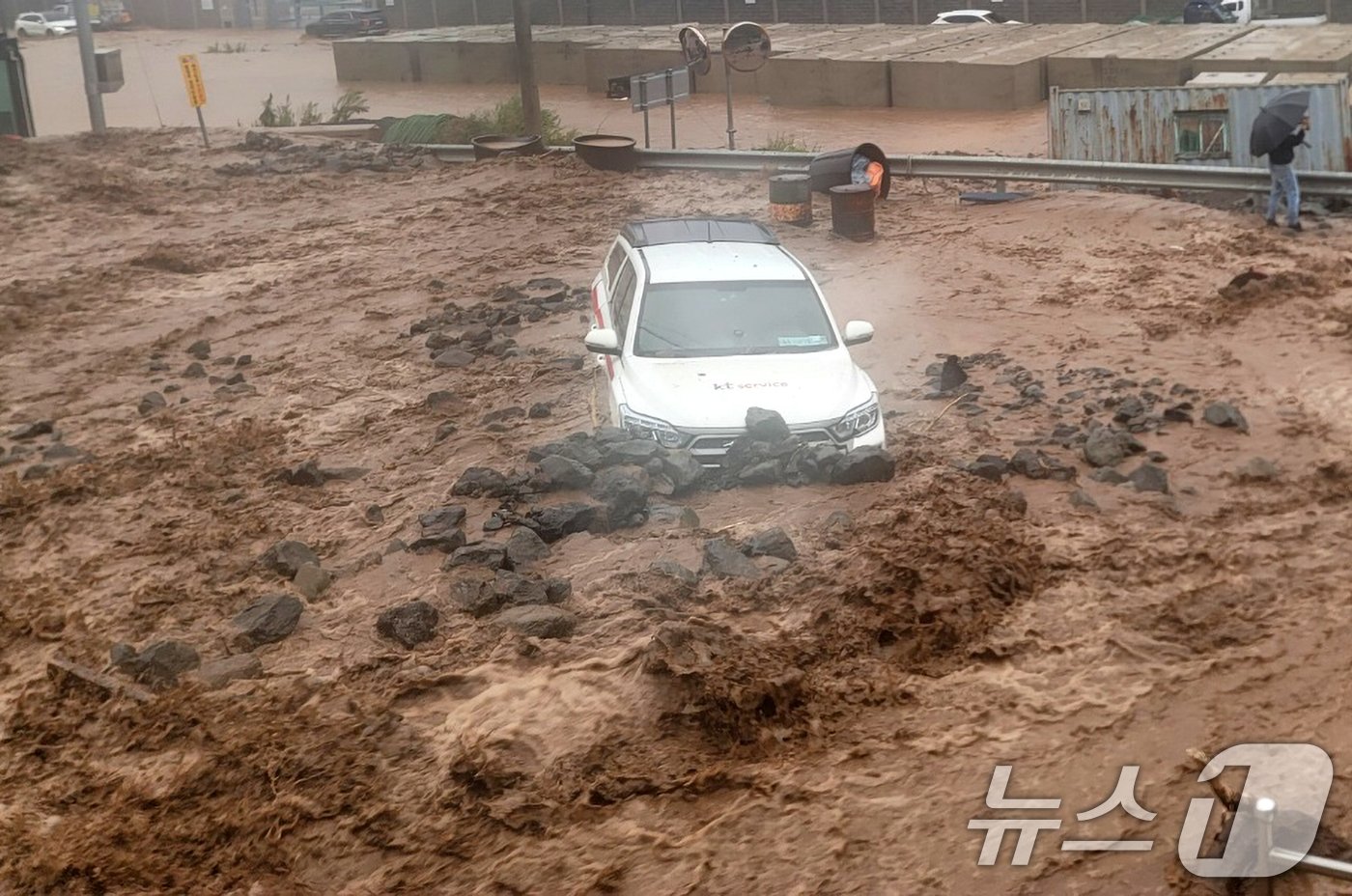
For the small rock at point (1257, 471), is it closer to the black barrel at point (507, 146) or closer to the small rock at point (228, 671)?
the small rock at point (228, 671)

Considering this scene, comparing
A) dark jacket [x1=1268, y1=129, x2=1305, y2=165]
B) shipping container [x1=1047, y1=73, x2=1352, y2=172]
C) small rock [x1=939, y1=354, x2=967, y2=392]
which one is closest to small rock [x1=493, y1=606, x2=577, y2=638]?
small rock [x1=939, y1=354, x2=967, y2=392]

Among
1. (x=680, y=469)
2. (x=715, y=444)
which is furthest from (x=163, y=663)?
(x=715, y=444)

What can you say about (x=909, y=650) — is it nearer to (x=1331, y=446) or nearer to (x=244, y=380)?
(x=1331, y=446)

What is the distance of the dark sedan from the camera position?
192 ft

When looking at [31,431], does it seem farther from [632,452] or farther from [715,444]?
[715,444]

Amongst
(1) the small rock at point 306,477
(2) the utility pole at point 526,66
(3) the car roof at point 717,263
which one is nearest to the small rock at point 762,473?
(3) the car roof at point 717,263

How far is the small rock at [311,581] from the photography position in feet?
29.9

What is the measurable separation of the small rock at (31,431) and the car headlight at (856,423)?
7.42m

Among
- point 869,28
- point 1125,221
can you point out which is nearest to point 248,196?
point 1125,221

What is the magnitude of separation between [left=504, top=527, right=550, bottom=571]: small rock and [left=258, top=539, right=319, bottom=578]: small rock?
1.31 meters

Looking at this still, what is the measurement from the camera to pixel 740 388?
33.8 feet

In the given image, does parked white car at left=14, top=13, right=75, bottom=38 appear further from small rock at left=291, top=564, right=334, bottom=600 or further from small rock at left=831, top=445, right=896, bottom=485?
small rock at left=831, top=445, right=896, bottom=485

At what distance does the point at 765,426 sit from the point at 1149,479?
272 centimetres

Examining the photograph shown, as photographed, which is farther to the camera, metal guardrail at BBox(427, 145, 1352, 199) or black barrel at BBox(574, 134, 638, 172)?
black barrel at BBox(574, 134, 638, 172)
